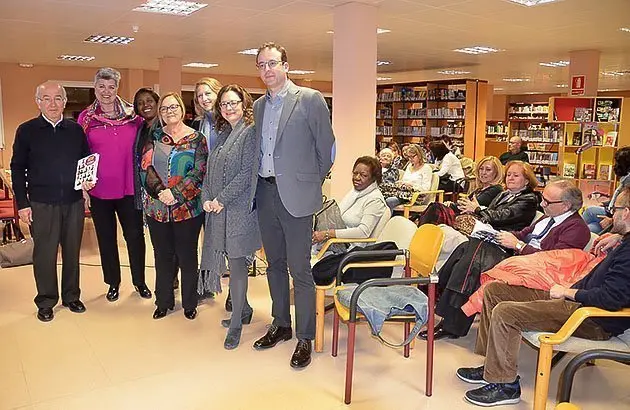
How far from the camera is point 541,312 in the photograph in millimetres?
2605

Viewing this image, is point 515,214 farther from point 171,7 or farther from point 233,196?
point 171,7

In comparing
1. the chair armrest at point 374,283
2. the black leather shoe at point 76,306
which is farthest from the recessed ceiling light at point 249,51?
the chair armrest at point 374,283

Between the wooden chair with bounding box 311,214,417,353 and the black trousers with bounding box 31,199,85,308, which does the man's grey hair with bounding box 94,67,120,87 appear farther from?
the wooden chair with bounding box 311,214,417,353

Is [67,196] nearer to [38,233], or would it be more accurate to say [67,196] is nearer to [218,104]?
[38,233]

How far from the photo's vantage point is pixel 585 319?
2.52 meters

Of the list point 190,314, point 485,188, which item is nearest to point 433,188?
point 485,188

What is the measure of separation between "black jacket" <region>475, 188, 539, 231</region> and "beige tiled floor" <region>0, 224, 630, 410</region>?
809mm

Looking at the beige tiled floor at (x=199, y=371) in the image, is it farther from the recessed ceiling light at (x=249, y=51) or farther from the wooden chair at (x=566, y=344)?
the recessed ceiling light at (x=249, y=51)

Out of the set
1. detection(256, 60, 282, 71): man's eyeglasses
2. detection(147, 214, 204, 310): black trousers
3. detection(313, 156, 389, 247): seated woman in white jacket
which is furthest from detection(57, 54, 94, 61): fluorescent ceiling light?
detection(256, 60, 282, 71): man's eyeglasses

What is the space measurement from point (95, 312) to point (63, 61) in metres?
9.59

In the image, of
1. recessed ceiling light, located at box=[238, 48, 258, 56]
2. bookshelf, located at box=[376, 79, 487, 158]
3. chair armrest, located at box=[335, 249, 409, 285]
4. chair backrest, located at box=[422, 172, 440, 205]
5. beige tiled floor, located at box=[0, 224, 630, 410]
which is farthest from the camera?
bookshelf, located at box=[376, 79, 487, 158]

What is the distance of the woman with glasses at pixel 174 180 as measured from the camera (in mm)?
3588

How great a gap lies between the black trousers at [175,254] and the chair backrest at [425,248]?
4.74 feet

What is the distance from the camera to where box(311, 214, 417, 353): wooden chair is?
127 inches
